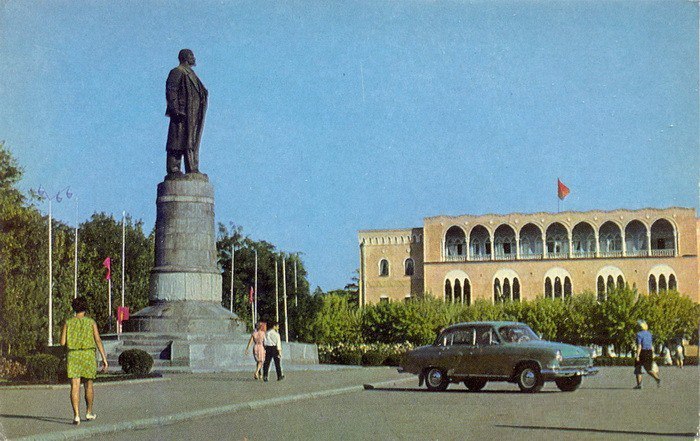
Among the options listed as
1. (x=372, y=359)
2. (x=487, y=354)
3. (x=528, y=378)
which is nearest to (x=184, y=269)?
(x=487, y=354)

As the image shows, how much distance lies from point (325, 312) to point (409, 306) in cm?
533

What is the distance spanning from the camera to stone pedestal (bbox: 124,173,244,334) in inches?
1112

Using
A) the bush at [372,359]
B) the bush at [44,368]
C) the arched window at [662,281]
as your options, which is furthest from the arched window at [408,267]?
the bush at [44,368]

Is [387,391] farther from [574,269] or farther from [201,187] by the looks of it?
[574,269]

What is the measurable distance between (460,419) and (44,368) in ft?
36.8

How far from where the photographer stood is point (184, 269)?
93.7 feet

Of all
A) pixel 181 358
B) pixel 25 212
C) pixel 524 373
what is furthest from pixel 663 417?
pixel 25 212

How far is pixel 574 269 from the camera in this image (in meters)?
85.1

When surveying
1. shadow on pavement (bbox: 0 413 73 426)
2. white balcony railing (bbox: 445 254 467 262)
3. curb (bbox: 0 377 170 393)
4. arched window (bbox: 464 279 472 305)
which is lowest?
shadow on pavement (bbox: 0 413 73 426)

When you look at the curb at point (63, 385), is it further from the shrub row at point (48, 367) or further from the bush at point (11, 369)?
the bush at point (11, 369)

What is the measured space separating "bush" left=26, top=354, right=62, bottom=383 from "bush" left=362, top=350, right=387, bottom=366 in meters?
22.0

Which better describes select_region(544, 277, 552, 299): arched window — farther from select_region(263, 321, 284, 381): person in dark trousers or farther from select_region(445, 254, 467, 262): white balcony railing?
select_region(263, 321, 284, 381): person in dark trousers

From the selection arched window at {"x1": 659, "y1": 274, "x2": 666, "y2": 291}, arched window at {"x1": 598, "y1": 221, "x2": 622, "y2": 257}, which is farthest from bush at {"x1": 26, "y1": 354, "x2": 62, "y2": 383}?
arched window at {"x1": 598, "y1": 221, "x2": 622, "y2": 257}

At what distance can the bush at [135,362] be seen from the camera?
2405 centimetres
